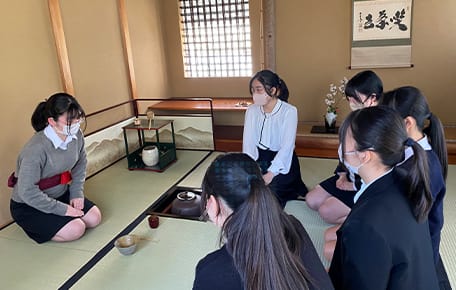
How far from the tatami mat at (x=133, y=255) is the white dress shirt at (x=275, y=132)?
390 mm

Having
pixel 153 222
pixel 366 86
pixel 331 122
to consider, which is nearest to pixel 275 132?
pixel 366 86

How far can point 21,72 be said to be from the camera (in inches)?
119

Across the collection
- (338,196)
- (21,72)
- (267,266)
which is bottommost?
(338,196)

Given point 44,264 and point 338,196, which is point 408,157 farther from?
point 44,264

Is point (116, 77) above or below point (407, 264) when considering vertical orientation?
above

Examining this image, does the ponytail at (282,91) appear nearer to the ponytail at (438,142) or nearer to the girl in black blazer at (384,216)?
the ponytail at (438,142)

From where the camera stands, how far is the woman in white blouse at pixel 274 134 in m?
2.73

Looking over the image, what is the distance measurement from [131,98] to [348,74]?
102 inches

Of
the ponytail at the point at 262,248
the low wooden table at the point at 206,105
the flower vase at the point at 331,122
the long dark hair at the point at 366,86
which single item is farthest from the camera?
the low wooden table at the point at 206,105

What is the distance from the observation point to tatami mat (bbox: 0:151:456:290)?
7.04 feet

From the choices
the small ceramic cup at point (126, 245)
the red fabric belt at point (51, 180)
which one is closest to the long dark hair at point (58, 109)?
the red fabric belt at point (51, 180)

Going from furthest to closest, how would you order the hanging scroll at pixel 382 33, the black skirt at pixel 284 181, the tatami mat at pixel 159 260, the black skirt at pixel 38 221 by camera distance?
the hanging scroll at pixel 382 33 → the black skirt at pixel 284 181 → the black skirt at pixel 38 221 → the tatami mat at pixel 159 260

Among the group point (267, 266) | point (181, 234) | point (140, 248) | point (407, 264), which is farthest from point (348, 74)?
point (267, 266)

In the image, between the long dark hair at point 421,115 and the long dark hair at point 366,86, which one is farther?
the long dark hair at point 366,86
